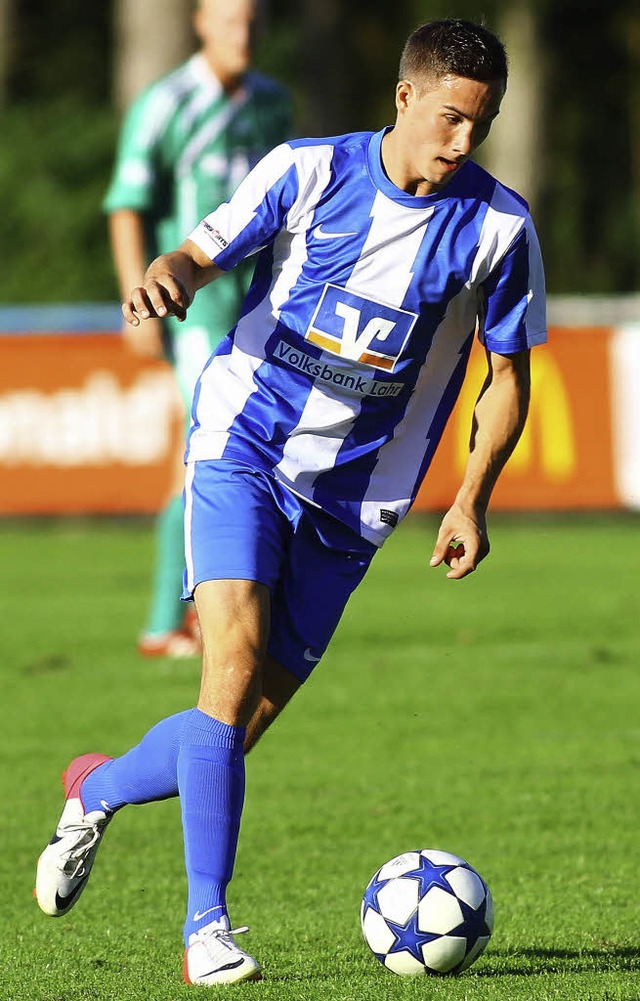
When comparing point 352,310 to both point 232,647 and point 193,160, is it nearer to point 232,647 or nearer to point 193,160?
point 232,647

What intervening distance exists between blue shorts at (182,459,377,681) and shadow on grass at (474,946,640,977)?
2.80ft

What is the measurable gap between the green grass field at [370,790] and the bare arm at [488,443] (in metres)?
0.95

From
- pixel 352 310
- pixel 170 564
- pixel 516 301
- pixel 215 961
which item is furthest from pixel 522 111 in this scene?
pixel 215 961

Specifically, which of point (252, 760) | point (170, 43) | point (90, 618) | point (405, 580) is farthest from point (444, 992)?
point (170, 43)

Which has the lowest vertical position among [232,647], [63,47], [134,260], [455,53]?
[63,47]

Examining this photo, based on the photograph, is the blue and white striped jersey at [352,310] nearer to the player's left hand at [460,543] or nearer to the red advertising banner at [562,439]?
the player's left hand at [460,543]

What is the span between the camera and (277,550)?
4.41m

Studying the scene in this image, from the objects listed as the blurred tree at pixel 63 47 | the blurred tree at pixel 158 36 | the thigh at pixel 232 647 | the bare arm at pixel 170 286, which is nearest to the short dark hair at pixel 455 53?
the bare arm at pixel 170 286

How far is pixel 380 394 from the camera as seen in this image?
454 centimetres

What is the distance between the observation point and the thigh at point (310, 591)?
4527 mm

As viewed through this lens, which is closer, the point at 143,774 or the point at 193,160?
the point at 143,774

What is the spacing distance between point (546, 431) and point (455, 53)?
10.2m

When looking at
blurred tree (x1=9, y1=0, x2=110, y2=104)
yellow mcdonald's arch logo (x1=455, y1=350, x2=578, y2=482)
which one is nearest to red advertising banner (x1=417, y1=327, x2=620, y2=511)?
yellow mcdonald's arch logo (x1=455, y1=350, x2=578, y2=482)

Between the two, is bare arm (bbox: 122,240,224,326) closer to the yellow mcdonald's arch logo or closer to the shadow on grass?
the shadow on grass
